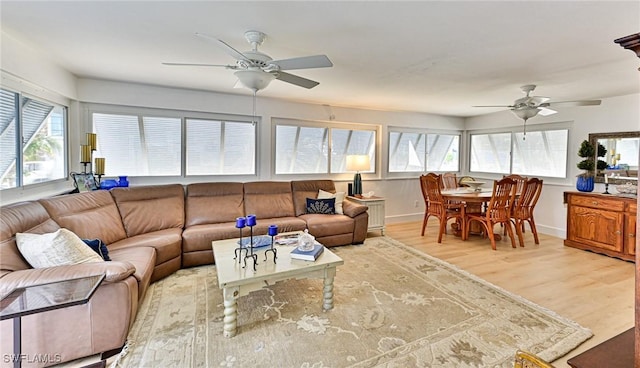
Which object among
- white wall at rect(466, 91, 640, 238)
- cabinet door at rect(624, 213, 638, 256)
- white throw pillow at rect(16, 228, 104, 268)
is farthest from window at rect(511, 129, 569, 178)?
white throw pillow at rect(16, 228, 104, 268)

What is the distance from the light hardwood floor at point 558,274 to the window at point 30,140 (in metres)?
4.48

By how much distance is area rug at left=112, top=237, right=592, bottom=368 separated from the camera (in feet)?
6.27

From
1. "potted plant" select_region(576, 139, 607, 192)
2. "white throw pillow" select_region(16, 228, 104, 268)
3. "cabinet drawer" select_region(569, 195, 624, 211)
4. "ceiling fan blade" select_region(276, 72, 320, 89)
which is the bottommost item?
"white throw pillow" select_region(16, 228, 104, 268)

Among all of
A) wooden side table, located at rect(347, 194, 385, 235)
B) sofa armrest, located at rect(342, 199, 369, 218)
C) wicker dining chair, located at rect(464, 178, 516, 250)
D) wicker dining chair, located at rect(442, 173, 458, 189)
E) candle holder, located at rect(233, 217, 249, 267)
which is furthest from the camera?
wicker dining chair, located at rect(442, 173, 458, 189)

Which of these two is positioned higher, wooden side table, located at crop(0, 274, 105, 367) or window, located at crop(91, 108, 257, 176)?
window, located at crop(91, 108, 257, 176)

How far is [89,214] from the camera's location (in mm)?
3020

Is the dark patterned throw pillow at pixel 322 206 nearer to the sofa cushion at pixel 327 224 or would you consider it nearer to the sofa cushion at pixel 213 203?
the sofa cushion at pixel 327 224

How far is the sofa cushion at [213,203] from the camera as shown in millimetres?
3933

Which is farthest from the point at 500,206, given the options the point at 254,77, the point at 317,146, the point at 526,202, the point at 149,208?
the point at 149,208

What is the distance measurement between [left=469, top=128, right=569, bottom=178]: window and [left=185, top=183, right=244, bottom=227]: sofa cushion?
17.1 feet

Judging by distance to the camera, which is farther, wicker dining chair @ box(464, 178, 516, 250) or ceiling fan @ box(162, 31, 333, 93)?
wicker dining chair @ box(464, 178, 516, 250)

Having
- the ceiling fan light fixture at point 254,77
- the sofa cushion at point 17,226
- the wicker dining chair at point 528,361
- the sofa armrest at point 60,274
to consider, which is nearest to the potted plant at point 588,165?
the wicker dining chair at point 528,361

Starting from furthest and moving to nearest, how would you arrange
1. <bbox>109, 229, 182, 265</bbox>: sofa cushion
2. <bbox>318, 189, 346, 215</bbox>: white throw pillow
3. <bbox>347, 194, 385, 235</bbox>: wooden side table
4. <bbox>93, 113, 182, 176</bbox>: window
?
<bbox>347, 194, 385, 235</bbox>: wooden side table, <bbox>318, 189, 346, 215</bbox>: white throw pillow, <bbox>93, 113, 182, 176</bbox>: window, <bbox>109, 229, 182, 265</bbox>: sofa cushion

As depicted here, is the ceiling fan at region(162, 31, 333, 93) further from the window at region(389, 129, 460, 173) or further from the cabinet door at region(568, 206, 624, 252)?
the cabinet door at region(568, 206, 624, 252)
